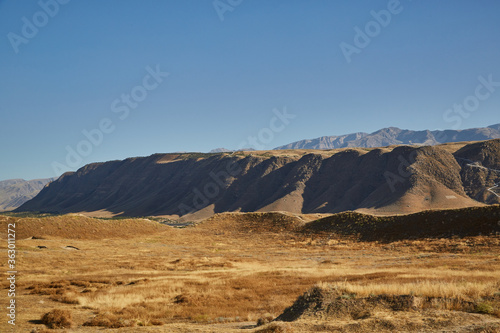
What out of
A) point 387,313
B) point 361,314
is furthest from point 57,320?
point 387,313

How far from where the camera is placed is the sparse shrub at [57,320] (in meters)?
14.0

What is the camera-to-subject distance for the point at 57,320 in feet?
46.5

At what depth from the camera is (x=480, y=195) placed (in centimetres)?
10188

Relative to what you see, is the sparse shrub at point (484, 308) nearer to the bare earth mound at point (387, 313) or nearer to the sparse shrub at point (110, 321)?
the bare earth mound at point (387, 313)

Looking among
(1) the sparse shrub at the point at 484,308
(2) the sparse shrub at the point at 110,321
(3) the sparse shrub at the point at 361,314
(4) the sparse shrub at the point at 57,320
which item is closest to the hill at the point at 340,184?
(1) the sparse shrub at the point at 484,308

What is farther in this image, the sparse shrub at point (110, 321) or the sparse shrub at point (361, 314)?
the sparse shrub at point (110, 321)

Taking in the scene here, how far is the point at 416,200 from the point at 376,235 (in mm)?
57980

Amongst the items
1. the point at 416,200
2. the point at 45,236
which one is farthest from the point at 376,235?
the point at 416,200

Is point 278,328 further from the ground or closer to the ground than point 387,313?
further from the ground

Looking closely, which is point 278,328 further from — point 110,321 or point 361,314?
point 110,321

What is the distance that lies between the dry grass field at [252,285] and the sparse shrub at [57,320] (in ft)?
0.15

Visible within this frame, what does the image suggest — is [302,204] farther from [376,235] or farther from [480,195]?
[376,235]

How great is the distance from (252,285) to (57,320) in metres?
11.3

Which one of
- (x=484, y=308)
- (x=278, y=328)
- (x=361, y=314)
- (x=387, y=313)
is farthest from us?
(x=361, y=314)
